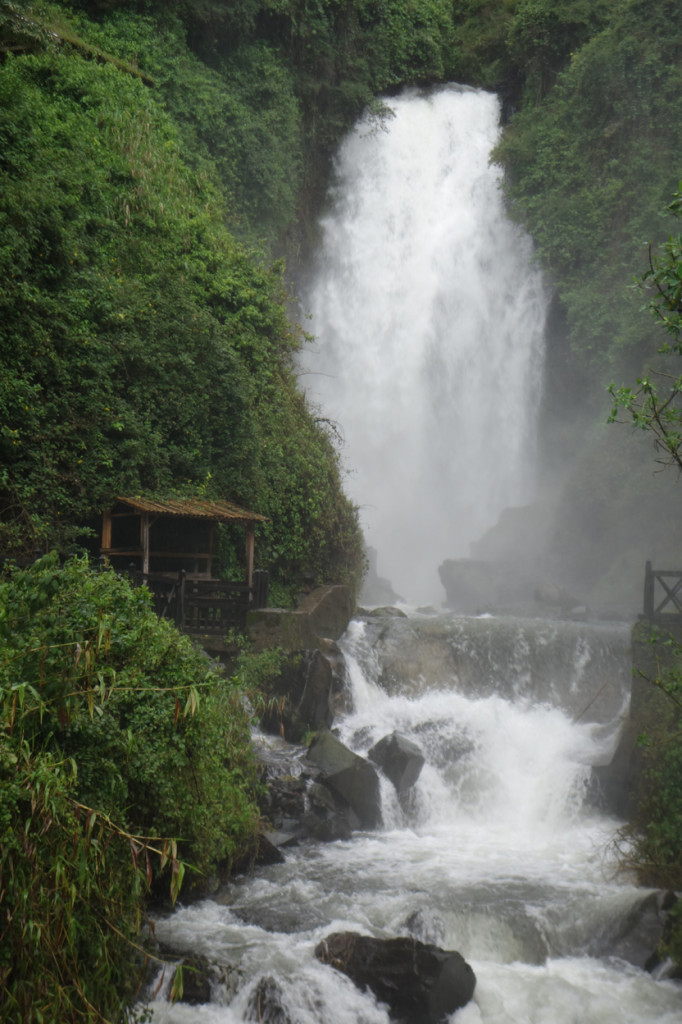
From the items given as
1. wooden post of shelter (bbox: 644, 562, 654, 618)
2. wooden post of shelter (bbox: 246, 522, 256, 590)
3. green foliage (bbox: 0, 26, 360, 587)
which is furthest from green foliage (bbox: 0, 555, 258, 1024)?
wooden post of shelter (bbox: 644, 562, 654, 618)

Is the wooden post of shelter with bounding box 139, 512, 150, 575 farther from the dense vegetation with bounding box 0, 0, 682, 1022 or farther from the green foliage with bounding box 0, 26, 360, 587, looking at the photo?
the dense vegetation with bounding box 0, 0, 682, 1022

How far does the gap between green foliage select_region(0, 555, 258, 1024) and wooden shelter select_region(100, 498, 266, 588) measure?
4923mm

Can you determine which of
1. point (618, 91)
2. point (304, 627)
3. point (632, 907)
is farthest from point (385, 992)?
→ point (618, 91)

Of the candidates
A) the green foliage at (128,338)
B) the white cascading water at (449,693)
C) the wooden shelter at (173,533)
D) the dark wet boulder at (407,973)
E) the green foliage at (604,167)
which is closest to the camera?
the dark wet boulder at (407,973)

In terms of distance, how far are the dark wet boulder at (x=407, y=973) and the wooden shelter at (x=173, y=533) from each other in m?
6.58

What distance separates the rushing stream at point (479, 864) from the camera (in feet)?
23.1

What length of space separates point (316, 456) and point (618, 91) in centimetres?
1745

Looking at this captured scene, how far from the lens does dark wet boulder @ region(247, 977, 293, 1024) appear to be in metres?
6.41

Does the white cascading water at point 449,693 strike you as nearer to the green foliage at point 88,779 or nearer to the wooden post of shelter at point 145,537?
the green foliage at point 88,779

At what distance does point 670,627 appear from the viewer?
12125 millimetres

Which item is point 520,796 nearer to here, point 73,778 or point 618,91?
point 73,778

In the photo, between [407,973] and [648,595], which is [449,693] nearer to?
[648,595]

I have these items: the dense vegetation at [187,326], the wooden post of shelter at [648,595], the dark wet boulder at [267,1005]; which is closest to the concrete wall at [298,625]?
the dense vegetation at [187,326]

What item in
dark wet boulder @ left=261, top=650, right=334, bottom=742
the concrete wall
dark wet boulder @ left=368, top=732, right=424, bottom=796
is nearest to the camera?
dark wet boulder @ left=368, top=732, right=424, bottom=796
